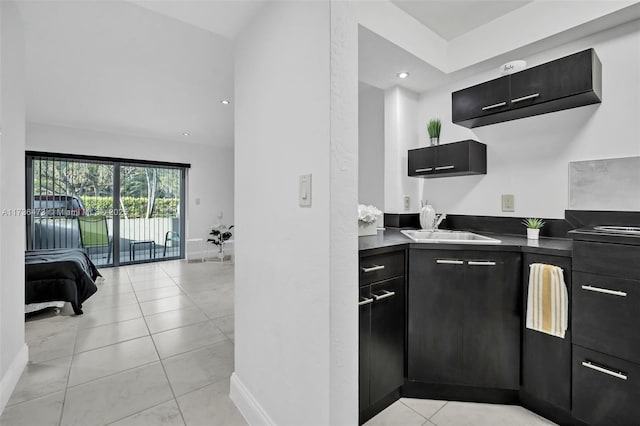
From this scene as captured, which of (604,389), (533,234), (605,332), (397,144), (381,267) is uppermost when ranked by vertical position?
(397,144)

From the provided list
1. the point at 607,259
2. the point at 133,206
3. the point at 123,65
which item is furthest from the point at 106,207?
the point at 607,259

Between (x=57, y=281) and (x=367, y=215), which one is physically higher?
(x=367, y=215)

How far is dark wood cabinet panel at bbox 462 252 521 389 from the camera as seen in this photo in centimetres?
165

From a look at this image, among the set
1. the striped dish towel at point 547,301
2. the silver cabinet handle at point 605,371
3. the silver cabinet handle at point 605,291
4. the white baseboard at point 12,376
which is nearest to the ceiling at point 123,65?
the striped dish towel at point 547,301

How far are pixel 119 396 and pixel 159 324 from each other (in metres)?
1.12

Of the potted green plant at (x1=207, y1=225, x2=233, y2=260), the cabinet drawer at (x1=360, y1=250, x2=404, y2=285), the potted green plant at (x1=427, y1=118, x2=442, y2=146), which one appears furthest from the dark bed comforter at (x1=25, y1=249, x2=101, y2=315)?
the potted green plant at (x1=427, y1=118, x2=442, y2=146)

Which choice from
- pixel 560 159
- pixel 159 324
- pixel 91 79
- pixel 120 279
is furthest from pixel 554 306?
pixel 120 279

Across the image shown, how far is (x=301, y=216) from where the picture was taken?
1.16 m

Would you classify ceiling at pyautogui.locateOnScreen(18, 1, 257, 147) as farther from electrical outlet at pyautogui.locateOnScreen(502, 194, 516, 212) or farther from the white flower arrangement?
electrical outlet at pyautogui.locateOnScreen(502, 194, 516, 212)

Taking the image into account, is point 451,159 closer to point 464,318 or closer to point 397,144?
point 397,144

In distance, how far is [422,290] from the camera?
172 centimetres

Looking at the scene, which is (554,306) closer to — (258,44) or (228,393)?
(228,393)

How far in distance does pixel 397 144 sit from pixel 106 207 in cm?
536

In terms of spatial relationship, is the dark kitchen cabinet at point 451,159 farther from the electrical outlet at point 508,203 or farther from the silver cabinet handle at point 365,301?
the silver cabinet handle at point 365,301
